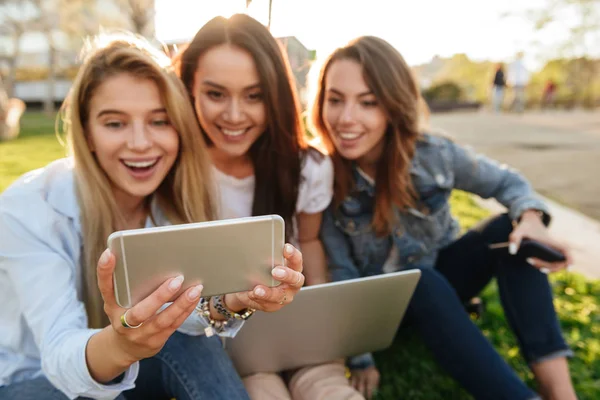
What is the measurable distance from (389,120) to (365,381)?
1017 millimetres

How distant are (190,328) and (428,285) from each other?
2.76 feet

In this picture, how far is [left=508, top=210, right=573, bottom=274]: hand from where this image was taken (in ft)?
6.19

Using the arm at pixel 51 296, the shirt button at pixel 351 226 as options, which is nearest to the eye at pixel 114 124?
the arm at pixel 51 296

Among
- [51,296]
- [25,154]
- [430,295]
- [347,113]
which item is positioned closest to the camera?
[51,296]

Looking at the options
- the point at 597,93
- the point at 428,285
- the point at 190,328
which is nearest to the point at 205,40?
the point at 190,328

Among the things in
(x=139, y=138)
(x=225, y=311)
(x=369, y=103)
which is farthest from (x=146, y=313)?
(x=369, y=103)

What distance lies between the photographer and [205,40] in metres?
1.88

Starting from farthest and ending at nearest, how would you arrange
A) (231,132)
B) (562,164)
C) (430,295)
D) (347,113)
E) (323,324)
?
1. (562,164)
2. (347,113)
3. (231,132)
4. (430,295)
5. (323,324)

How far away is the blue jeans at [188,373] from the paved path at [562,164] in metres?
2.53

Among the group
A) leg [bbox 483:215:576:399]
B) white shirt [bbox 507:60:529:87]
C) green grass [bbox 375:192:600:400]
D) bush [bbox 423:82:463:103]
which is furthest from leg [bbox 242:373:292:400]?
bush [bbox 423:82:463:103]

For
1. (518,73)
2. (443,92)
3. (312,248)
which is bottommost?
(443,92)

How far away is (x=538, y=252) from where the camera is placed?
1.90 metres

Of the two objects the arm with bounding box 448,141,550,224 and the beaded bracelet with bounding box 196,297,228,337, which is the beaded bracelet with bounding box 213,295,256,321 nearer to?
the beaded bracelet with bounding box 196,297,228,337

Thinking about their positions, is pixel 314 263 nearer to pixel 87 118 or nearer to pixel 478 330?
pixel 478 330
